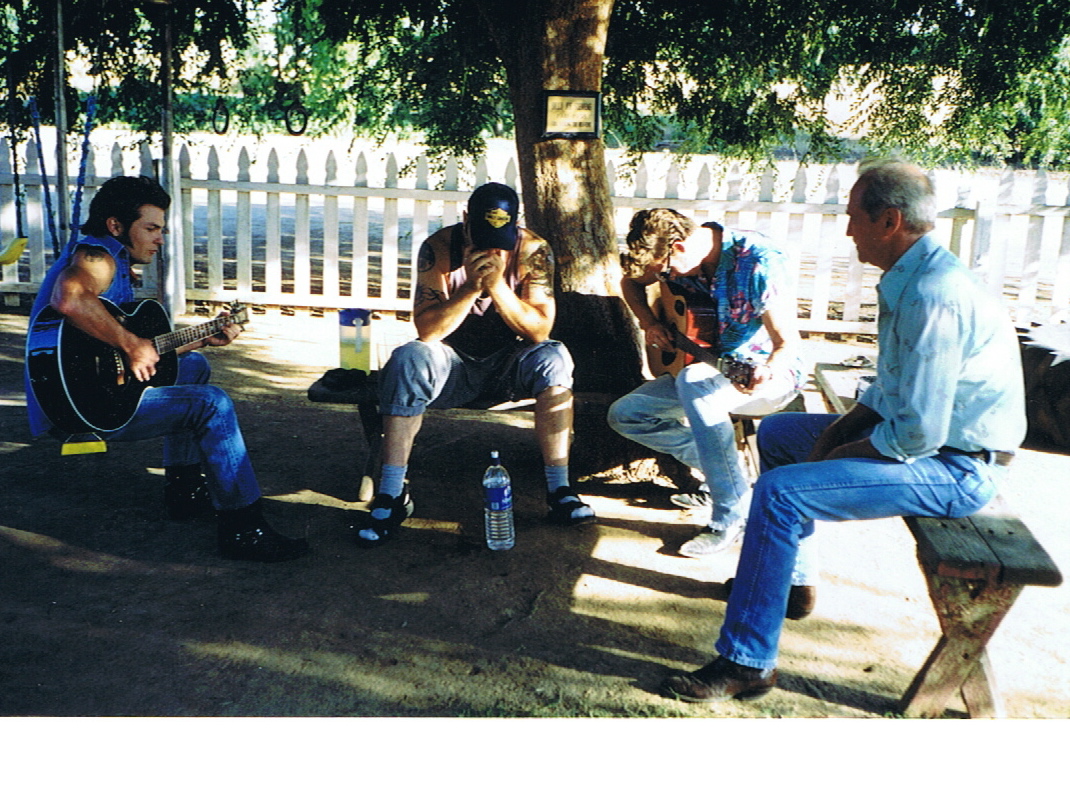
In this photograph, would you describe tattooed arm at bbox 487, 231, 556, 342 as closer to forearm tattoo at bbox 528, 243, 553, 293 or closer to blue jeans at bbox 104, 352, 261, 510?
forearm tattoo at bbox 528, 243, 553, 293

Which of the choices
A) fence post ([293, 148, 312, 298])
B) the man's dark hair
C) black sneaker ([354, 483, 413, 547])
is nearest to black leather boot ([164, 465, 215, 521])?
black sneaker ([354, 483, 413, 547])

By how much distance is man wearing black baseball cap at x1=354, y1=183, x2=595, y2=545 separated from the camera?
4129 mm

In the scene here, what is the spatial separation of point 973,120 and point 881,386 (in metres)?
5.97

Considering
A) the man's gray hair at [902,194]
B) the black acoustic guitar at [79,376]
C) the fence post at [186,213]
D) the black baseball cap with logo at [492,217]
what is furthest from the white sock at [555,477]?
the fence post at [186,213]

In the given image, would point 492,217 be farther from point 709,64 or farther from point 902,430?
point 709,64

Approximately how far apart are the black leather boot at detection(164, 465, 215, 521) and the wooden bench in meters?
2.86

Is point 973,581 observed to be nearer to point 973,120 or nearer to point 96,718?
point 96,718

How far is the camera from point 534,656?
3238 mm

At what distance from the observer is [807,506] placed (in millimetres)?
2869

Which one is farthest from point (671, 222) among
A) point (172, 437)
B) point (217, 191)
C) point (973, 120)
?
point (217, 191)

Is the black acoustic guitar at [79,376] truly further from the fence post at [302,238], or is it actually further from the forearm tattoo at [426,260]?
the fence post at [302,238]

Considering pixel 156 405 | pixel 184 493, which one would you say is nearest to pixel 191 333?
pixel 156 405

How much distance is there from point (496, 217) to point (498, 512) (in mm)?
1214

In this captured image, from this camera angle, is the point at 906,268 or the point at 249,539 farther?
the point at 249,539
